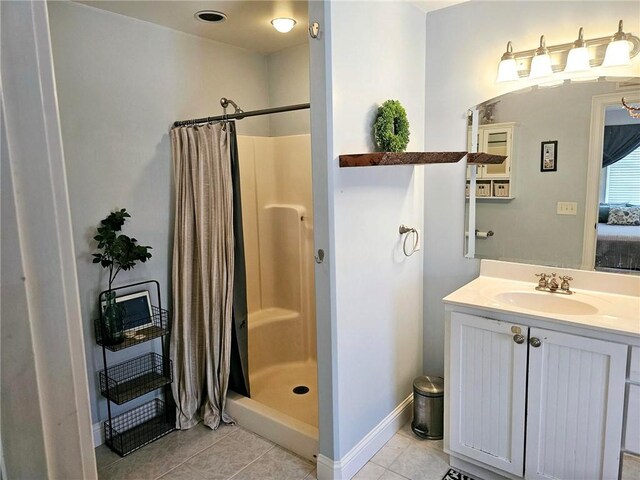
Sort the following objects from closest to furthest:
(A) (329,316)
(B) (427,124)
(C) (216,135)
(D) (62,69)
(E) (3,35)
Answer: (E) (3,35), (A) (329,316), (D) (62,69), (C) (216,135), (B) (427,124)

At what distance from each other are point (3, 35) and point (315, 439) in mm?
2239

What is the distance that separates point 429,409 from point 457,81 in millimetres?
1856

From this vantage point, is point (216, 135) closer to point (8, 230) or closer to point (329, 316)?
point (329, 316)

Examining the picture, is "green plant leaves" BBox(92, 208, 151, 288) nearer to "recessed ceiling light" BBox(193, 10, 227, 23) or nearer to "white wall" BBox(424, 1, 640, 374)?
"recessed ceiling light" BBox(193, 10, 227, 23)

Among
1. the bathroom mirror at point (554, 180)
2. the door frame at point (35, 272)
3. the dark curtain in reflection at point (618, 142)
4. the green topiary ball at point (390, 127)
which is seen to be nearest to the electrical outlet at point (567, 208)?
the bathroom mirror at point (554, 180)

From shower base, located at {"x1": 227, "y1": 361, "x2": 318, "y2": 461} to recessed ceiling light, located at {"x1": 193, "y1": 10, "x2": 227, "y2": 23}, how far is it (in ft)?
7.34

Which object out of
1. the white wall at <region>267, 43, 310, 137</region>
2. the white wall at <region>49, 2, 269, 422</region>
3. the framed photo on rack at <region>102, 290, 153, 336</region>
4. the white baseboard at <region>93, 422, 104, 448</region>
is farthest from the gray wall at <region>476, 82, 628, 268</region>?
the white baseboard at <region>93, 422, 104, 448</region>

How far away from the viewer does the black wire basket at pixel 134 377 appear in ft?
7.70

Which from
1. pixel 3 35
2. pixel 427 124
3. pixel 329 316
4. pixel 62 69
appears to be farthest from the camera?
pixel 427 124

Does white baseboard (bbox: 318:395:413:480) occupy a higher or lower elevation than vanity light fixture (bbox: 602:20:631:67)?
lower

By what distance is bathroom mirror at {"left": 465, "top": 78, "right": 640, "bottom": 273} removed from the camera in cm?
202

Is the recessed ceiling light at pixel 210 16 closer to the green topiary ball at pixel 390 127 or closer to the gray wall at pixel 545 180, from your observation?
the green topiary ball at pixel 390 127

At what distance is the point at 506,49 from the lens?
2260mm

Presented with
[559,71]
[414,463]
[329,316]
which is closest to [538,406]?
[414,463]
